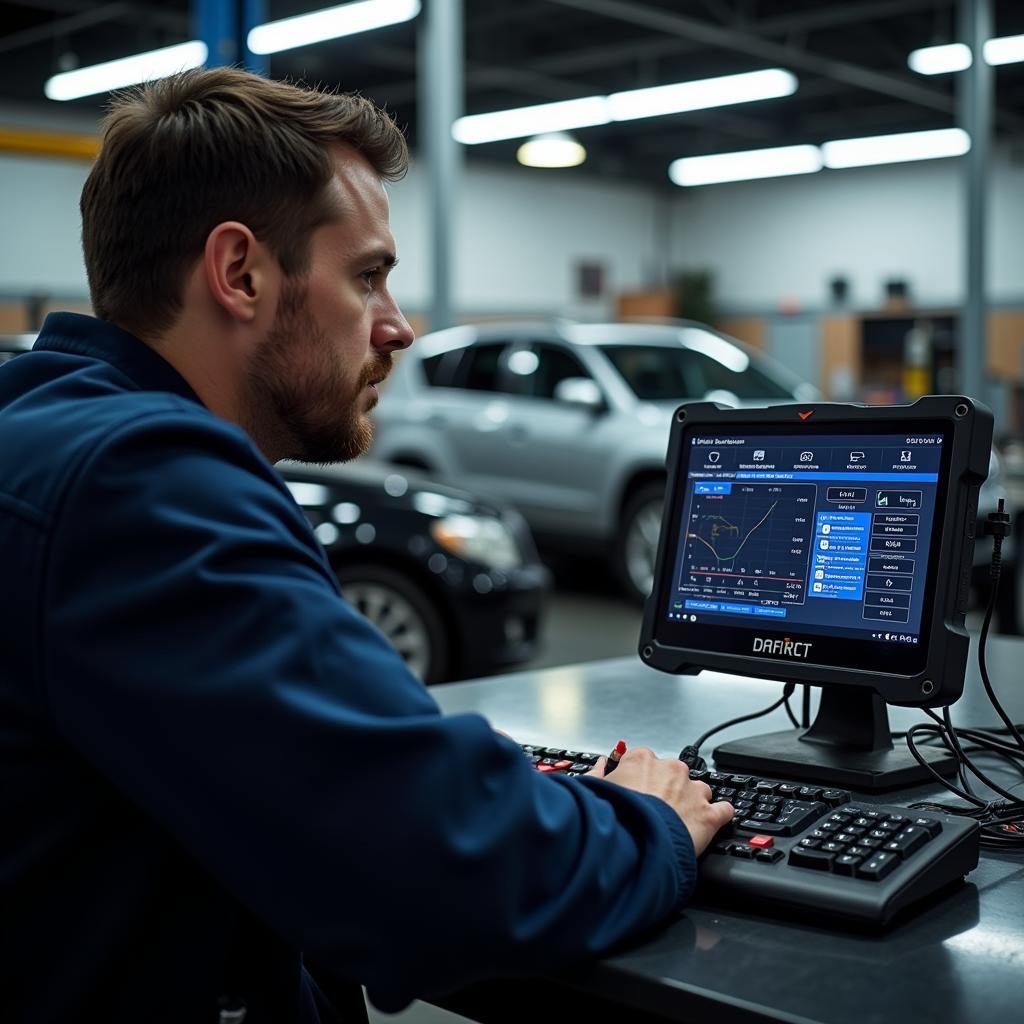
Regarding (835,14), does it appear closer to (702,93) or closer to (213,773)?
(702,93)

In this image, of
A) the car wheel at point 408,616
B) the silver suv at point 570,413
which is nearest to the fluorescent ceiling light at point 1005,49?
the silver suv at point 570,413

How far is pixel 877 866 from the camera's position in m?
1.14

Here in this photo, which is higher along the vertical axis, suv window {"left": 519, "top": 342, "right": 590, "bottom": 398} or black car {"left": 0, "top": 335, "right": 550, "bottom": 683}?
suv window {"left": 519, "top": 342, "right": 590, "bottom": 398}

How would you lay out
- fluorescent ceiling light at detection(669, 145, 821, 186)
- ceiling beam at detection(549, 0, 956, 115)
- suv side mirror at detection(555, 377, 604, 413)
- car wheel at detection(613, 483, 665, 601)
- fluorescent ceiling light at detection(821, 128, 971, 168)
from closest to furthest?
car wheel at detection(613, 483, 665, 601) < suv side mirror at detection(555, 377, 604, 413) < ceiling beam at detection(549, 0, 956, 115) < fluorescent ceiling light at detection(821, 128, 971, 168) < fluorescent ceiling light at detection(669, 145, 821, 186)

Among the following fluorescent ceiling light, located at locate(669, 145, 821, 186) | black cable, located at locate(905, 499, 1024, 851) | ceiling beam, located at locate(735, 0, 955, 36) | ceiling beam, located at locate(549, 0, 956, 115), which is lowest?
black cable, located at locate(905, 499, 1024, 851)

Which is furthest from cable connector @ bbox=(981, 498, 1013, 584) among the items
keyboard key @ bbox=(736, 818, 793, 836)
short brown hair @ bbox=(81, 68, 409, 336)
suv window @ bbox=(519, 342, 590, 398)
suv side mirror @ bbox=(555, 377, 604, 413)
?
suv window @ bbox=(519, 342, 590, 398)

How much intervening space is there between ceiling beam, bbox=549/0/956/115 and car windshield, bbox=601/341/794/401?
4316 millimetres

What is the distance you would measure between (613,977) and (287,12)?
36.6 ft

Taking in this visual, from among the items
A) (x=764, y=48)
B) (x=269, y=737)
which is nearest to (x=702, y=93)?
(x=764, y=48)

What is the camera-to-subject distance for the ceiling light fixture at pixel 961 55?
1003cm

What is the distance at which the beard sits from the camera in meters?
1.23

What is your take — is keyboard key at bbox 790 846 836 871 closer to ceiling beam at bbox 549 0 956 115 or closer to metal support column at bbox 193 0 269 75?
metal support column at bbox 193 0 269 75

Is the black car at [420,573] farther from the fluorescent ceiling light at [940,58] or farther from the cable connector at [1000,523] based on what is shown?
the fluorescent ceiling light at [940,58]

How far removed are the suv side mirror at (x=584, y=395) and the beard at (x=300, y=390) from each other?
6.35m
